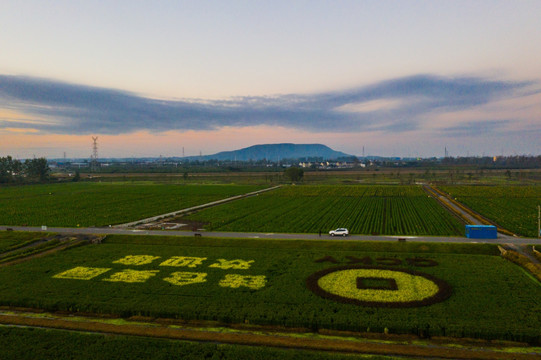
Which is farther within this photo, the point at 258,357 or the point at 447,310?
the point at 447,310

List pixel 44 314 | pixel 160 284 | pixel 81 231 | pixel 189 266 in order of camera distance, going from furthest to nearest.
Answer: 1. pixel 81 231
2. pixel 189 266
3. pixel 160 284
4. pixel 44 314

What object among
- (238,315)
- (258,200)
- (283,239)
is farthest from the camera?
(258,200)

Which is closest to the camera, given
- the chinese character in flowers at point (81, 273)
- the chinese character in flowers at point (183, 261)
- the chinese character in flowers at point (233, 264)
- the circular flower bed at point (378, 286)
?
the circular flower bed at point (378, 286)

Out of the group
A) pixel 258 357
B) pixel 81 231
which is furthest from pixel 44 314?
pixel 81 231

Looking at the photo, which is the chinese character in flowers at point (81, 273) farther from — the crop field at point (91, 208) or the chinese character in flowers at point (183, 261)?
the crop field at point (91, 208)

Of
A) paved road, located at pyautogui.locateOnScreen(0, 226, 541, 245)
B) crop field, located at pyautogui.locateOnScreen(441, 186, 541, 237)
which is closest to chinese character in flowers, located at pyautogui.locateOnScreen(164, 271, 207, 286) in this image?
paved road, located at pyautogui.locateOnScreen(0, 226, 541, 245)

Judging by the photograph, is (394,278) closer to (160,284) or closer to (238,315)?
(238,315)

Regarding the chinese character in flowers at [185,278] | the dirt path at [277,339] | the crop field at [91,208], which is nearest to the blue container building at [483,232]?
the dirt path at [277,339]
